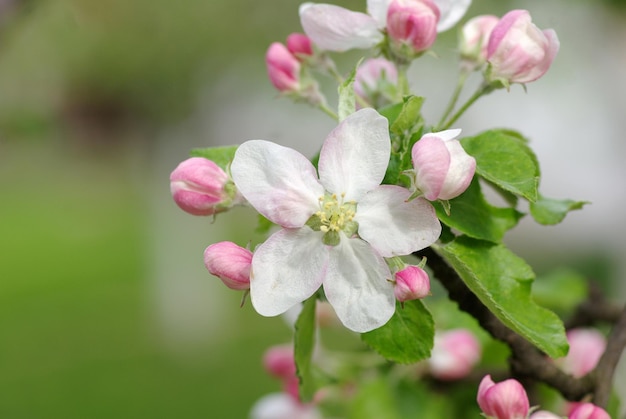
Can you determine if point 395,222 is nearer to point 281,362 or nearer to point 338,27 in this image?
point 338,27

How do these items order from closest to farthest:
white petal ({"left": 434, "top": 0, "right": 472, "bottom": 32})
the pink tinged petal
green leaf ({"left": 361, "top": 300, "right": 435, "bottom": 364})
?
the pink tinged petal, green leaf ({"left": 361, "top": 300, "right": 435, "bottom": 364}), white petal ({"left": 434, "top": 0, "right": 472, "bottom": 32})

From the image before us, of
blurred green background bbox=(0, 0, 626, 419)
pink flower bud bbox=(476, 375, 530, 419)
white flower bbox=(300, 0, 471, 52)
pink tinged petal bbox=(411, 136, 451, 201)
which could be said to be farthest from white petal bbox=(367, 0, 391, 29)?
blurred green background bbox=(0, 0, 626, 419)

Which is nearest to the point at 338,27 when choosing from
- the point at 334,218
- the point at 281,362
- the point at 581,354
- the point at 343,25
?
the point at 343,25

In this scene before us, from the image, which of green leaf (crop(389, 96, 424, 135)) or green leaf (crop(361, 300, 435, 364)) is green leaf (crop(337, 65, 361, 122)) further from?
green leaf (crop(361, 300, 435, 364))

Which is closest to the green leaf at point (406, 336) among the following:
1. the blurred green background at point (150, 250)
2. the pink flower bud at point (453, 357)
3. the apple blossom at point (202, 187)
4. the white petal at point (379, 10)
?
the apple blossom at point (202, 187)

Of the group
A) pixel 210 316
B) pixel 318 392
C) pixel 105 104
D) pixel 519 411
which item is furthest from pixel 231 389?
pixel 105 104

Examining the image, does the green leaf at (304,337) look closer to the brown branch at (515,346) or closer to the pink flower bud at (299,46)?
the brown branch at (515,346)

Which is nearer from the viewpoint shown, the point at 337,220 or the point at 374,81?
the point at 337,220
